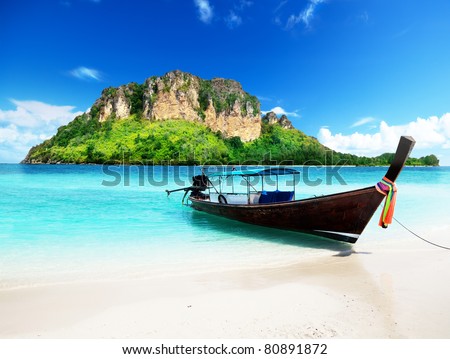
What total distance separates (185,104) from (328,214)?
390ft

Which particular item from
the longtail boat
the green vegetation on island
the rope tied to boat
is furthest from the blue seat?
the green vegetation on island

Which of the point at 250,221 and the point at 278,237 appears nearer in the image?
the point at 278,237

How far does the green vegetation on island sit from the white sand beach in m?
79.3

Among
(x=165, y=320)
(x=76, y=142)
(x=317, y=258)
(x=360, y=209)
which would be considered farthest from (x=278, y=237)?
(x=76, y=142)

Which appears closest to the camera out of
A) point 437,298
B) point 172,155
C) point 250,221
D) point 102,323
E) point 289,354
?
point 289,354

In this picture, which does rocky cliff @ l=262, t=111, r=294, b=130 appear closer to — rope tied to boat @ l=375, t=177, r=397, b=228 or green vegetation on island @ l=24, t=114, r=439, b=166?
green vegetation on island @ l=24, t=114, r=439, b=166

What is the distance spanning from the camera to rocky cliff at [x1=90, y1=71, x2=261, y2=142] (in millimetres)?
116750

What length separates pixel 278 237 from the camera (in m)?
9.11

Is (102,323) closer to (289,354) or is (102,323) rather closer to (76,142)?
(289,354)

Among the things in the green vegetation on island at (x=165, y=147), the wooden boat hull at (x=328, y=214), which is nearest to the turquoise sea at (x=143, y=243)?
the wooden boat hull at (x=328, y=214)

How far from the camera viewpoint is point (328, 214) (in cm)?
788

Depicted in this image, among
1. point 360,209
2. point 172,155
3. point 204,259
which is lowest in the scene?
point 204,259

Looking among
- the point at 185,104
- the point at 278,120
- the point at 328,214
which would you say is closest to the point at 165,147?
the point at 185,104

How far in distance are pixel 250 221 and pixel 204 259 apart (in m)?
3.49
